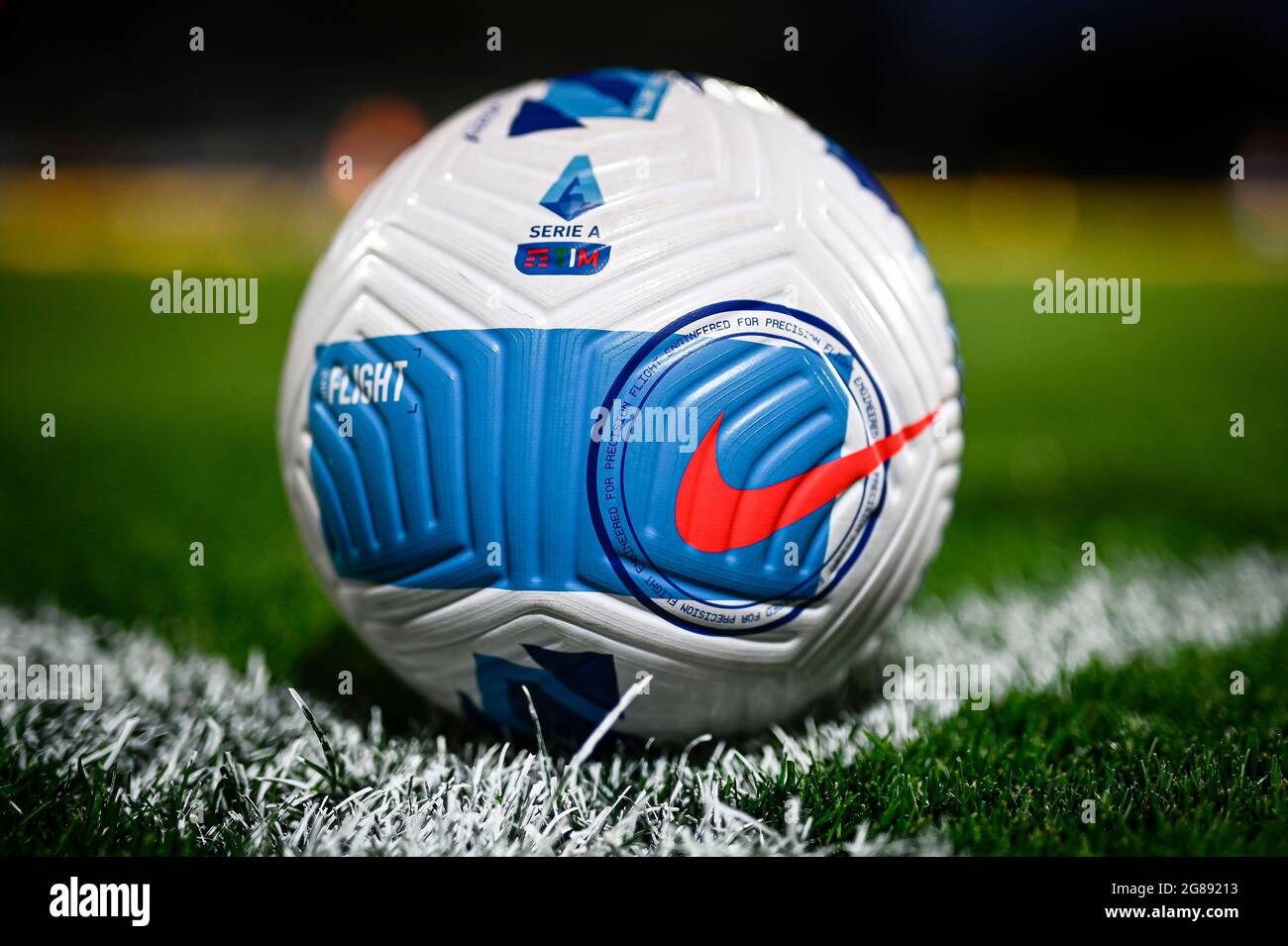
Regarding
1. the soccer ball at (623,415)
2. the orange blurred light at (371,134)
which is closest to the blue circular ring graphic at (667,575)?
the soccer ball at (623,415)

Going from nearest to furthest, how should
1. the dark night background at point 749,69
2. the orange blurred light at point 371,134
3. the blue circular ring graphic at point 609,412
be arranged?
the blue circular ring graphic at point 609,412
the dark night background at point 749,69
the orange blurred light at point 371,134

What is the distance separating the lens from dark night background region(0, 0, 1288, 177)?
23.0 m

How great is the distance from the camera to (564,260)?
2146 mm

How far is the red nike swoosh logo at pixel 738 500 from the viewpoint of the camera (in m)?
2.10

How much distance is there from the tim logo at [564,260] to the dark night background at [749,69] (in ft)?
75.6

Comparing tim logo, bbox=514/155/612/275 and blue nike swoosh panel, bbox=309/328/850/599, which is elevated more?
tim logo, bbox=514/155/612/275

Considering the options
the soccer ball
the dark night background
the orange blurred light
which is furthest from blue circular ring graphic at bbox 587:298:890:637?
the dark night background

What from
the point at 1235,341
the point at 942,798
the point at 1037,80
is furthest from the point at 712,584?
the point at 1037,80

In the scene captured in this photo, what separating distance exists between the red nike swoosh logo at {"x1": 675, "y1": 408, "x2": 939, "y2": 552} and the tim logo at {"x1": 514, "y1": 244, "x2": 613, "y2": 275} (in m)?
0.40

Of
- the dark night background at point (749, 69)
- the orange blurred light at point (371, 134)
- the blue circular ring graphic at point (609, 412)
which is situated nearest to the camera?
the blue circular ring graphic at point (609, 412)

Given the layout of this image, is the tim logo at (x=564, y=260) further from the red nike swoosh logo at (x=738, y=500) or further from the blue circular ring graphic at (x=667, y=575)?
the red nike swoosh logo at (x=738, y=500)

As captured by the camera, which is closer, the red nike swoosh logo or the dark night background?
the red nike swoosh logo

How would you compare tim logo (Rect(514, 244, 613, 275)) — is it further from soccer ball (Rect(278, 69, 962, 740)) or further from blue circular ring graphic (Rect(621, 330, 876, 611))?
blue circular ring graphic (Rect(621, 330, 876, 611))

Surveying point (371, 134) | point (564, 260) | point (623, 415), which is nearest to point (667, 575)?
point (623, 415)
